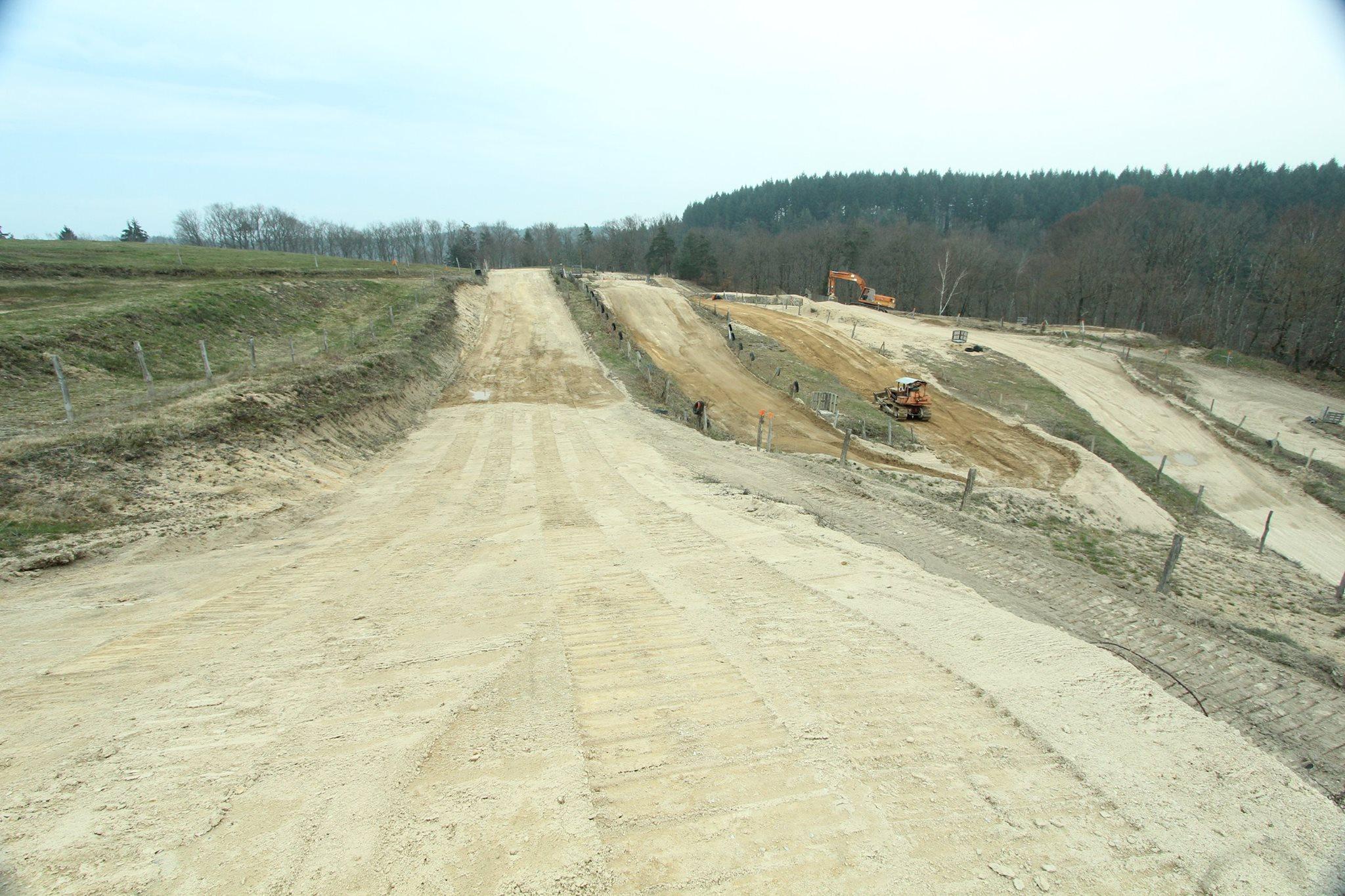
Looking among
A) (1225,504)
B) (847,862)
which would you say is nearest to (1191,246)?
(1225,504)

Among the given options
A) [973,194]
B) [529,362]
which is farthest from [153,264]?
[973,194]

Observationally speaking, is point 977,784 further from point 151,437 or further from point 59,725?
point 151,437

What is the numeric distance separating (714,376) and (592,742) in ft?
87.1

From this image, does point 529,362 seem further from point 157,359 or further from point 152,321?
point 152,321

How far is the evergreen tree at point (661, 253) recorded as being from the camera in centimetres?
9694

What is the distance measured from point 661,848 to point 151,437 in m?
12.5

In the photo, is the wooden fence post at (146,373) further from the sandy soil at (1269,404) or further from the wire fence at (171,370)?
the sandy soil at (1269,404)

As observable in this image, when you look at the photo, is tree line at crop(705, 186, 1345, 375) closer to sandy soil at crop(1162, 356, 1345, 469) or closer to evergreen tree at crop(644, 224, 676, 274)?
evergreen tree at crop(644, 224, 676, 274)

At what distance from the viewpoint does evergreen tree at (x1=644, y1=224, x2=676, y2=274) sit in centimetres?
9694

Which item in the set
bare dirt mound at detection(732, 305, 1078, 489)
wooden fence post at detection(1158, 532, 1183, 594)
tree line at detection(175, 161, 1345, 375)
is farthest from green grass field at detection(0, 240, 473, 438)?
tree line at detection(175, 161, 1345, 375)

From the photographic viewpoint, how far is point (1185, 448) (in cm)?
2892

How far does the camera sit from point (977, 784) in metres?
4.75

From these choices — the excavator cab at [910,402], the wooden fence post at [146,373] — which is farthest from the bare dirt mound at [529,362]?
the excavator cab at [910,402]

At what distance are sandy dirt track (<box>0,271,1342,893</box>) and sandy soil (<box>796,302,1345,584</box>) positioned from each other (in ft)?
62.0
